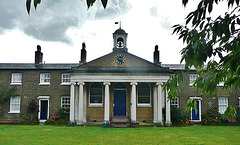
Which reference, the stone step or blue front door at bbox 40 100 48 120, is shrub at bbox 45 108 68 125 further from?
the stone step

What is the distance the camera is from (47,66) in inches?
1040

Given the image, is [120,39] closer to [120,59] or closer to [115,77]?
[120,59]

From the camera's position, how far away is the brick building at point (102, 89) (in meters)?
21.5

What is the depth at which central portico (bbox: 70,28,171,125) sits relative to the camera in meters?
21.3

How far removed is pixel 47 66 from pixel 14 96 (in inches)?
207

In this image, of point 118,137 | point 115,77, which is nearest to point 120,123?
point 115,77

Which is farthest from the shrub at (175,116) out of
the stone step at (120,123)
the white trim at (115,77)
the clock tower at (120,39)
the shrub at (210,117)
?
the clock tower at (120,39)

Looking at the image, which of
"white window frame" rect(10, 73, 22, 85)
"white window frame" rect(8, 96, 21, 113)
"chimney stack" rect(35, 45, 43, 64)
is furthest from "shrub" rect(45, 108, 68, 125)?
"chimney stack" rect(35, 45, 43, 64)

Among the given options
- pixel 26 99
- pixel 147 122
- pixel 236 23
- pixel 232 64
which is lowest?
pixel 147 122

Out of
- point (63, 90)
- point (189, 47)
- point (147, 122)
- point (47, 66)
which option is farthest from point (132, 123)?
point (189, 47)

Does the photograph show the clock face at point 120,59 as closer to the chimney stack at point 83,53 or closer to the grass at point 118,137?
the chimney stack at point 83,53

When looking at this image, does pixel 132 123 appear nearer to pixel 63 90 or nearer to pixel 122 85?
pixel 122 85

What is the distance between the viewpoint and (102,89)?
2367cm

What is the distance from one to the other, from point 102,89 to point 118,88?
1837 millimetres
